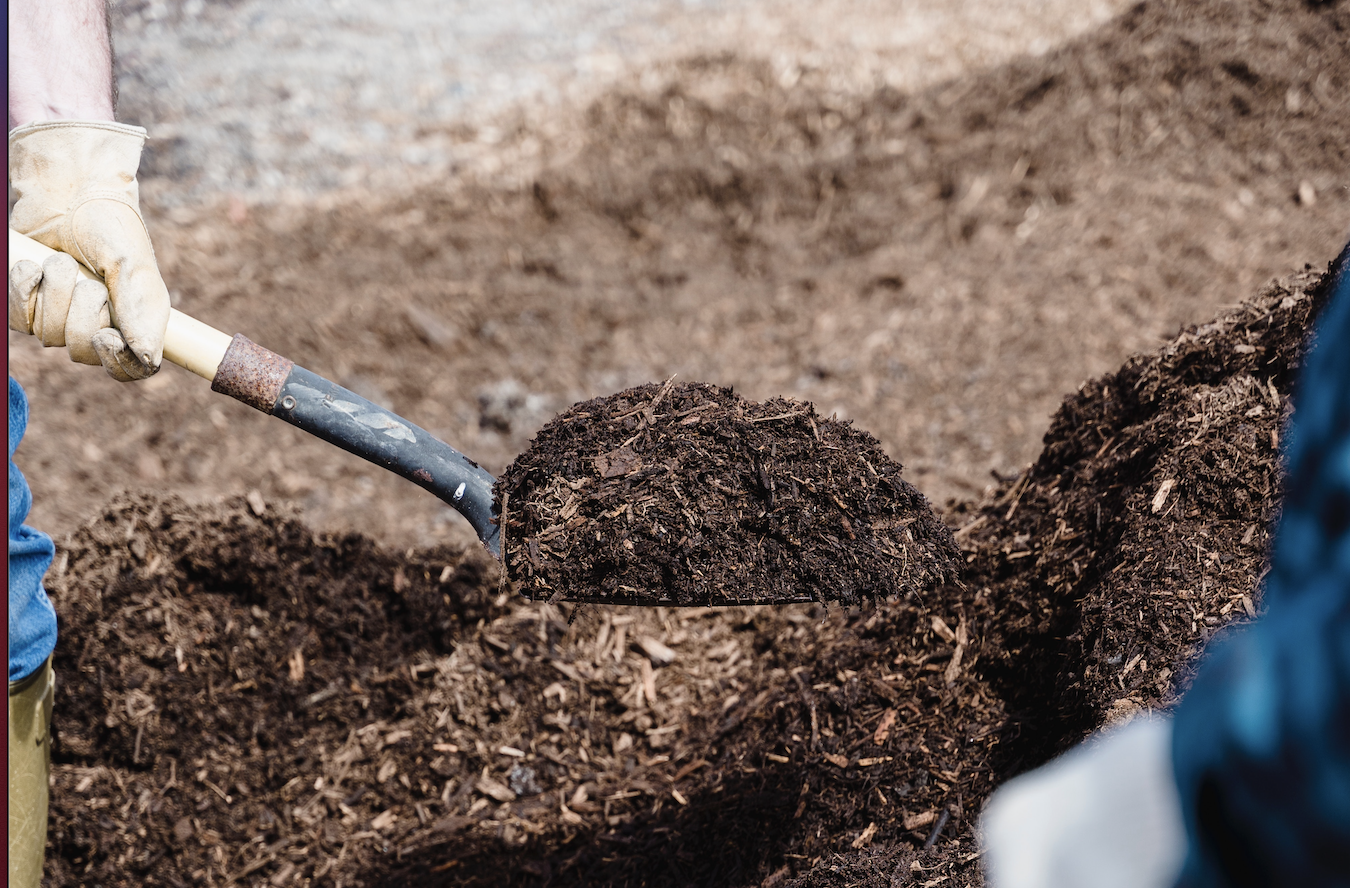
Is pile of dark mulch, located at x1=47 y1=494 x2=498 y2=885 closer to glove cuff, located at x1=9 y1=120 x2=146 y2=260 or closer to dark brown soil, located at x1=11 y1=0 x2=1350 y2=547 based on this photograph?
dark brown soil, located at x1=11 y1=0 x2=1350 y2=547

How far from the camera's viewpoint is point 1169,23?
635cm

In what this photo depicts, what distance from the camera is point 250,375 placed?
2133mm

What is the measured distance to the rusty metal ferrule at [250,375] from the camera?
2127mm

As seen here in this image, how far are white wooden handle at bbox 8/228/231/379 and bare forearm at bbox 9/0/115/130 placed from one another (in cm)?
31

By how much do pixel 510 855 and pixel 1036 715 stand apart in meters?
1.54

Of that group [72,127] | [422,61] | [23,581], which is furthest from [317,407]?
[422,61]

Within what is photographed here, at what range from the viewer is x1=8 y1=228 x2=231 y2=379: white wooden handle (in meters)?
2.14

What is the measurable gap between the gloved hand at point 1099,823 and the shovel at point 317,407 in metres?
1.59

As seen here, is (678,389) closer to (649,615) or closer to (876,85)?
(649,615)

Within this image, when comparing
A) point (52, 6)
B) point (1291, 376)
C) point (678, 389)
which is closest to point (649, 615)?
point (678, 389)

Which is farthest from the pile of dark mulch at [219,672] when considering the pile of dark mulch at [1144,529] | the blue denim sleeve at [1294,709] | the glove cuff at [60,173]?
the blue denim sleeve at [1294,709]

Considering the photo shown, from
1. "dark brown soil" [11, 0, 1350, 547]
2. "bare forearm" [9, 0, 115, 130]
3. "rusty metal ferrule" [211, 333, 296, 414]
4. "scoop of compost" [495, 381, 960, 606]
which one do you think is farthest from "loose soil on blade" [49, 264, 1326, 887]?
"bare forearm" [9, 0, 115, 130]

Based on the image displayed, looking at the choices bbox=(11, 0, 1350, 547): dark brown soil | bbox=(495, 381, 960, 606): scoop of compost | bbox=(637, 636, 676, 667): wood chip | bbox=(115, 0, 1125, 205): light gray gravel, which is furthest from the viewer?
bbox=(115, 0, 1125, 205): light gray gravel

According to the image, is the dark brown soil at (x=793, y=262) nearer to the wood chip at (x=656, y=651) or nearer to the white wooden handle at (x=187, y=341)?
the wood chip at (x=656, y=651)
